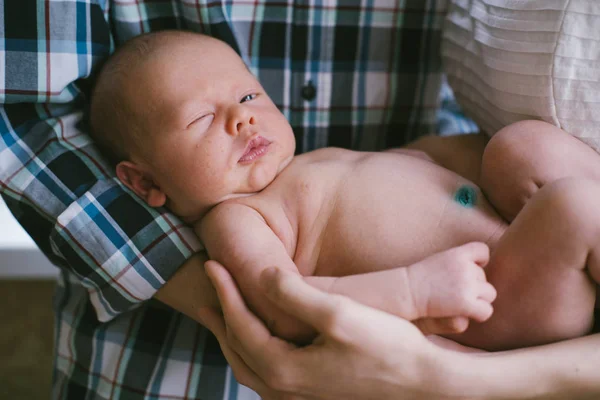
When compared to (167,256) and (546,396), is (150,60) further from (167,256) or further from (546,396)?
(546,396)

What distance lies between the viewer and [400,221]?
811 millimetres

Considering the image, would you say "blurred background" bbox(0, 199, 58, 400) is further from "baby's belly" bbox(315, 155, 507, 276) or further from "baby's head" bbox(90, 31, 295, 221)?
"baby's belly" bbox(315, 155, 507, 276)

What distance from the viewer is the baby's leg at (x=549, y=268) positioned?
2.14ft

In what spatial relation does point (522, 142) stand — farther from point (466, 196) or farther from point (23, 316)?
point (23, 316)

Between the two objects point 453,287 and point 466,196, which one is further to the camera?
point 466,196

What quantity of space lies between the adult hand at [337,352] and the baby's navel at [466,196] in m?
0.25

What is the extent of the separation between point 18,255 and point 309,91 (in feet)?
3.48

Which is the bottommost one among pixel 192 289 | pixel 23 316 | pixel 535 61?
pixel 23 316

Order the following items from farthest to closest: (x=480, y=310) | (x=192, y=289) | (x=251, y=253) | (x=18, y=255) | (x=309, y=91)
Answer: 1. (x=18, y=255)
2. (x=309, y=91)
3. (x=192, y=289)
4. (x=251, y=253)
5. (x=480, y=310)

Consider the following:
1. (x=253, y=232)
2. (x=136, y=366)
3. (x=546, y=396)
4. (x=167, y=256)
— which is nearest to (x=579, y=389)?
(x=546, y=396)

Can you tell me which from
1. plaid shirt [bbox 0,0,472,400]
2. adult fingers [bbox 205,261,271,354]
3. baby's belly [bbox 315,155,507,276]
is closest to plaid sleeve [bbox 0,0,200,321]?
plaid shirt [bbox 0,0,472,400]

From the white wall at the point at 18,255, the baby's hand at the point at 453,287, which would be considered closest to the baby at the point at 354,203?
the baby's hand at the point at 453,287

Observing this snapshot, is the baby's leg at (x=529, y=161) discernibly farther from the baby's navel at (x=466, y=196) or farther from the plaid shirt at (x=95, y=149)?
the plaid shirt at (x=95, y=149)

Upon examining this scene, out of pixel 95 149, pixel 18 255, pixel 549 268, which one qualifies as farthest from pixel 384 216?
pixel 18 255
